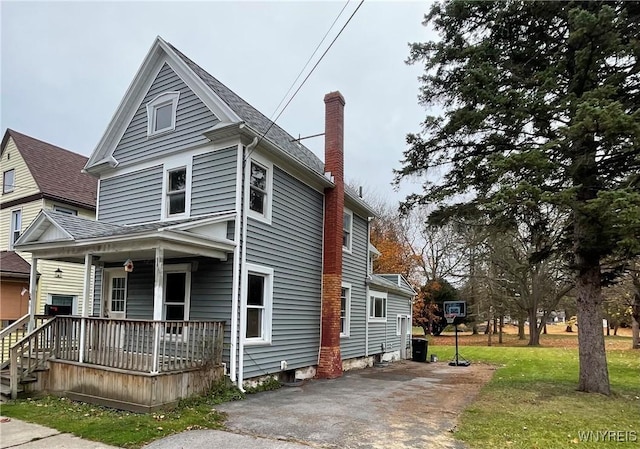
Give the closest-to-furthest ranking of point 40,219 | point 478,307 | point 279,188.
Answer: point 40,219, point 279,188, point 478,307

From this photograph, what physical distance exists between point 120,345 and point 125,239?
2.00 m

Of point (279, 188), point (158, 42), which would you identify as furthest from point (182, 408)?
point (158, 42)

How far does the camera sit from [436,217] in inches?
481

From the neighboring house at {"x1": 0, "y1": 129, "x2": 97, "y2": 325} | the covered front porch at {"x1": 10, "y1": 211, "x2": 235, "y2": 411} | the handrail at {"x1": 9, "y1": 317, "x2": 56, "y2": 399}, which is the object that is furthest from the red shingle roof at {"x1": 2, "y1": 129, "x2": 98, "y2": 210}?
the handrail at {"x1": 9, "y1": 317, "x2": 56, "y2": 399}

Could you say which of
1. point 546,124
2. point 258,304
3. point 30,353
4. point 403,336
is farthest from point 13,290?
point 546,124

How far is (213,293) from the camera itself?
31.8 ft

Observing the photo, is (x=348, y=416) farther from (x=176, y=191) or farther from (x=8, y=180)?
(x=8, y=180)

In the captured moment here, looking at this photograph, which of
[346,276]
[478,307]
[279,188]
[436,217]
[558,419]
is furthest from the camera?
[478,307]

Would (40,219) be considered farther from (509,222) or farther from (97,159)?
(509,222)

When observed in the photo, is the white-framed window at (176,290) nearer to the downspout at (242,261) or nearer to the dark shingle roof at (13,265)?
the downspout at (242,261)

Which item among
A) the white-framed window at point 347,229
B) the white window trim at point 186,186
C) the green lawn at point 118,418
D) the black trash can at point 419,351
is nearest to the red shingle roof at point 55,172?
the white window trim at point 186,186

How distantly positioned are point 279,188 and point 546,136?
21.7ft

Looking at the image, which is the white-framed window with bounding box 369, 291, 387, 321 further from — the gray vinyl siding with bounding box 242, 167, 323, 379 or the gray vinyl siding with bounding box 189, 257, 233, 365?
the gray vinyl siding with bounding box 189, 257, 233, 365

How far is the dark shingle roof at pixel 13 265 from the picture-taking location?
15.7 m
